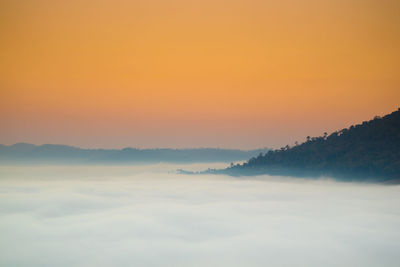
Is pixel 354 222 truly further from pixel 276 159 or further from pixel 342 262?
pixel 276 159

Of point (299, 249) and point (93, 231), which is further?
point (93, 231)

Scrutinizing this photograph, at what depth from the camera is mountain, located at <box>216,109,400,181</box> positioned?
62.2 m

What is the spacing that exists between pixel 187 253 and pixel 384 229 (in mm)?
12283

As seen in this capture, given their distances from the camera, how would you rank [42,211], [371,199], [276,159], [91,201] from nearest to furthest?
[42,211], [371,199], [91,201], [276,159]

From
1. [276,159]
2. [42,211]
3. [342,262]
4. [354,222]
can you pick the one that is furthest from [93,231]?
[276,159]

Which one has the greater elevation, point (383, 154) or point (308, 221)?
point (383, 154)

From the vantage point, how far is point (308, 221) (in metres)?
26.8

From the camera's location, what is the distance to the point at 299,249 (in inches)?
773

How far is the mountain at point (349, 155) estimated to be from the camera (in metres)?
62.2

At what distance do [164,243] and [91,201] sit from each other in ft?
76.2

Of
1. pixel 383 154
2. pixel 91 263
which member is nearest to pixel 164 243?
pixel 91 263

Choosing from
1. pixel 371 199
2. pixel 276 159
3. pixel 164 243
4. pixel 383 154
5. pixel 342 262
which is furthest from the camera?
pixel 276 159

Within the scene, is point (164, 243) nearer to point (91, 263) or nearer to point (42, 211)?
point (91, 263)

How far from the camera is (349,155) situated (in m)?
69.0
